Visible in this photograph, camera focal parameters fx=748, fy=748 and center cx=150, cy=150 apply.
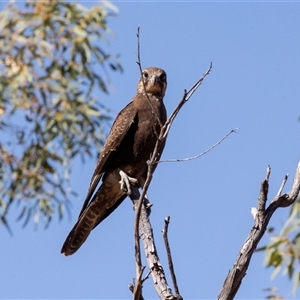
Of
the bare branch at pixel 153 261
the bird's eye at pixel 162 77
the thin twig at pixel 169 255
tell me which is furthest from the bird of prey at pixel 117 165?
the thin twig at pixel 169 255

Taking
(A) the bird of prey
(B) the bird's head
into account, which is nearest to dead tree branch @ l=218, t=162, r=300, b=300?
(A) the bird of prey

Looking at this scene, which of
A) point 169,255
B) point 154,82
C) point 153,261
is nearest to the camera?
point 169,255

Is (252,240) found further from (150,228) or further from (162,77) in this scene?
(162,77)

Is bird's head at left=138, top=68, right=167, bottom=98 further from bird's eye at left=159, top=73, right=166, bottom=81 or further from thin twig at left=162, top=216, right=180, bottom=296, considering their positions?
thin twig at left=162, top=216, right=180, bottom=296

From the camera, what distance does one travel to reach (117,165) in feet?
18.6

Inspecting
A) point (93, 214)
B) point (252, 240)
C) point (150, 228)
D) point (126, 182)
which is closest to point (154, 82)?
point (93, 214)

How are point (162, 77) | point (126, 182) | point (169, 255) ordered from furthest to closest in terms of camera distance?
point (162, 77)
point (126, 182)
point (169, 255)

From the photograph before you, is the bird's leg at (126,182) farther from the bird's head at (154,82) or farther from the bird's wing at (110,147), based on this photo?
the bird's head at (154,82)

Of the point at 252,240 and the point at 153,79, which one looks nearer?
the point at 252,240

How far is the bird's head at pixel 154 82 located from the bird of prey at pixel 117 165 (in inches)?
15.7

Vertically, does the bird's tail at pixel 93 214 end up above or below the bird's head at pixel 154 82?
below

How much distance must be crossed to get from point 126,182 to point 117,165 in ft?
2.07

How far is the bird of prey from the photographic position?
18.4 ft

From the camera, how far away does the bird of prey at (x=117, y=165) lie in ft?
18.4
